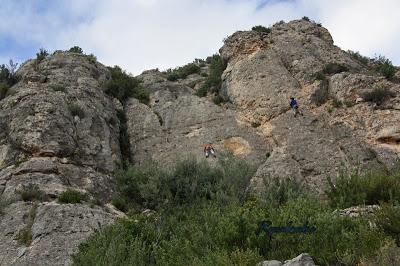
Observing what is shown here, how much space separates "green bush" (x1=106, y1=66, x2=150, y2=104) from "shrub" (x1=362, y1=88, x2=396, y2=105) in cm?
1023

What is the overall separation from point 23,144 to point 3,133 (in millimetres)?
1995

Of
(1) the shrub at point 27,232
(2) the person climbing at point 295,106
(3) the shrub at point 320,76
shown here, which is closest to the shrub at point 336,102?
(2) the person climbing at point 295,106

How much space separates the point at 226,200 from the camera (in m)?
14.9

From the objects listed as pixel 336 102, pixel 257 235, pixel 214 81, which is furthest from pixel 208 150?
pixel 257 235

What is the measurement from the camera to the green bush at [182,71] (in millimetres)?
31191

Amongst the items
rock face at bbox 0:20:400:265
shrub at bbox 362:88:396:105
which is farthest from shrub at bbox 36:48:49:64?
shrub at bbox 362:88:396:105

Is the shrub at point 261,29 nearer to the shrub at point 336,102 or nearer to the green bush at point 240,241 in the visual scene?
the shrub at point 336,102

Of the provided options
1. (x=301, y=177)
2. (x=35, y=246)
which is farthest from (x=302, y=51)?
(x=35, y=246)

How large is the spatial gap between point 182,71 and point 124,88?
7.42 meters

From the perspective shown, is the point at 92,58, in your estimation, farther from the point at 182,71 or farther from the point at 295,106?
the point at 295,106

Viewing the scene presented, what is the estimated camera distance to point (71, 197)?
1447cm

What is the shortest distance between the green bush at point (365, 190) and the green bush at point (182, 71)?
64.3 feet

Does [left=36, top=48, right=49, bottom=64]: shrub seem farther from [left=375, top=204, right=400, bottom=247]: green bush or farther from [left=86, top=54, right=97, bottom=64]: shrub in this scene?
[left=375, top=204, right=400, bottom=247]: green bush

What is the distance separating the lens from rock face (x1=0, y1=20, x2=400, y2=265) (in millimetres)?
13914
